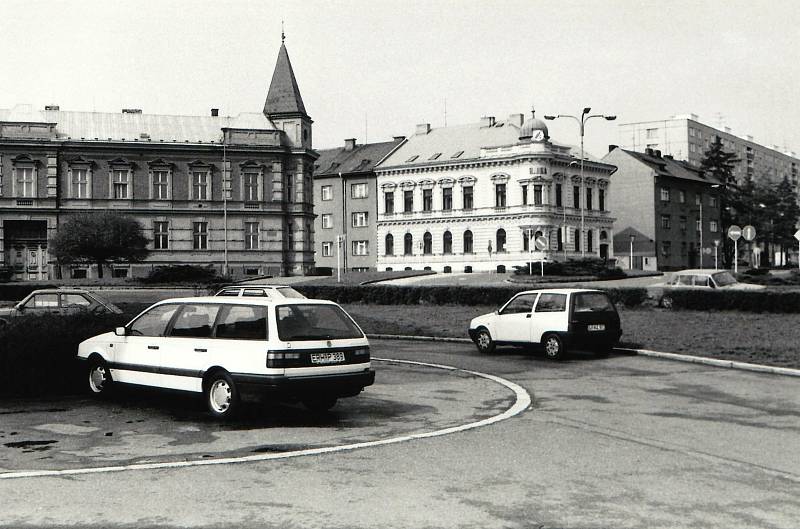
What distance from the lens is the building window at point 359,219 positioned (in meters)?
85.8

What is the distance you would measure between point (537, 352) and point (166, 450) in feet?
44.8

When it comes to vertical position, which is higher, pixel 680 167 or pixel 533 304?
pixel 680 167

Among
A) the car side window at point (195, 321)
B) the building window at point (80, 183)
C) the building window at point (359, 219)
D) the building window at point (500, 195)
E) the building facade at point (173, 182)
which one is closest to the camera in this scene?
the car side window at point (195, 321)

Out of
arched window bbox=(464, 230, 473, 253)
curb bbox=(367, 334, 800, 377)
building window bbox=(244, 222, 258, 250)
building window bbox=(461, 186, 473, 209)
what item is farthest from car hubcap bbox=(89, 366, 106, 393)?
building window bbox=(461, 186, 473, 209)

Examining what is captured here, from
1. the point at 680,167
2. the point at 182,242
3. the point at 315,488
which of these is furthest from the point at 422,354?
the point at 680,167

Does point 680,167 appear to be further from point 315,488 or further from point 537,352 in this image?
point 315,488

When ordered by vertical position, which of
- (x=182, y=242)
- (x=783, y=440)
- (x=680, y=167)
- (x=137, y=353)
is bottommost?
(x=783, y=440)

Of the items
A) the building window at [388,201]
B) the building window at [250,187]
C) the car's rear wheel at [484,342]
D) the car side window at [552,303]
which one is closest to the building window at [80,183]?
the building window at [250,187]

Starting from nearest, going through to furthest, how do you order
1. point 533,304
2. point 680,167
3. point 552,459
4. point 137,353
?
point 552,459
point 137,353
point 533,304
point 680,167

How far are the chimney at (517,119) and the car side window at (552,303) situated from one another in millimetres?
62603

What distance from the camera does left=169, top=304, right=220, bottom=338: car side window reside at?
1141 cm

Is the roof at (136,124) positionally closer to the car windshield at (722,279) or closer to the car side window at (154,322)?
the car windshield at (722,279)

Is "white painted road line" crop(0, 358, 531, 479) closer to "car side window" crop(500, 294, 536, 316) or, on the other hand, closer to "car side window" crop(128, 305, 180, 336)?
"car side window" crop(128, 305, 180, 336)

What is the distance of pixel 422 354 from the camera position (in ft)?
68.4
